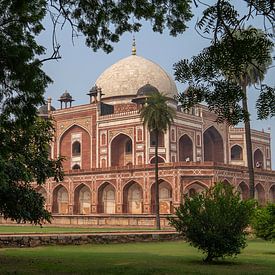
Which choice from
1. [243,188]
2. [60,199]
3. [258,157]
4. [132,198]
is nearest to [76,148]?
[60,199]

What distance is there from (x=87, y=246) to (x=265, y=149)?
4630cm

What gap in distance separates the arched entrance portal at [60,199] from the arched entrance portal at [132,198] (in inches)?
285

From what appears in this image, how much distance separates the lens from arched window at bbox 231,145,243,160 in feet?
192

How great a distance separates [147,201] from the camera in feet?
140

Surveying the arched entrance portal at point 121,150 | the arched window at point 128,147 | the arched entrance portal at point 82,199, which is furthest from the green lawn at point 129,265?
the arched window at point 128,147

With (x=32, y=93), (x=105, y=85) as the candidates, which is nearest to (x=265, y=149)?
(x=105, y=85)

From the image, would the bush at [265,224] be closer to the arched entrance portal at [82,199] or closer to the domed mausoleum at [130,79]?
the arched entrance portal at [82,199]

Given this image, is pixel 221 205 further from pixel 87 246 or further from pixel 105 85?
pixel 105 85

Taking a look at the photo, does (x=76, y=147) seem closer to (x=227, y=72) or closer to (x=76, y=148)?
(x=76, y=148)

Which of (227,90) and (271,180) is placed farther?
(271,180)

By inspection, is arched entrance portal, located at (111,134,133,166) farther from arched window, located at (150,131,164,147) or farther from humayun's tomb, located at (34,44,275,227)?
arched window, located at (150,131,164,147)

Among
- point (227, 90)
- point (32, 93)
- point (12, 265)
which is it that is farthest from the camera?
point (12, 265)

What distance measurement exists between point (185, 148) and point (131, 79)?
10.9m

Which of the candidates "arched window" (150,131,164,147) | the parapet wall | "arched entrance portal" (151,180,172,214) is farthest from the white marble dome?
the parapet wall
